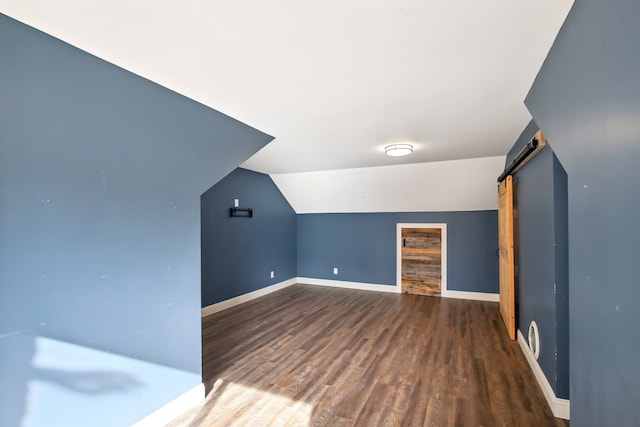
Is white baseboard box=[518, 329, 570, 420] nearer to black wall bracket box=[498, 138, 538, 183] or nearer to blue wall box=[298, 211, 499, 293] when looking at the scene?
black wall bracket box=[498, 138, 538, 183]

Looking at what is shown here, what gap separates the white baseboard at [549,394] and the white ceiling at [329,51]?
7.30 feet

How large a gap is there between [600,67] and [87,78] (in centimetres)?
239

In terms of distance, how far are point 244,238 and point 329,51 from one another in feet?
13.4

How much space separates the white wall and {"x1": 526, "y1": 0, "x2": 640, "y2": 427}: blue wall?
3265 mm

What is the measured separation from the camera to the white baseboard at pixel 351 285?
5988 millimetres

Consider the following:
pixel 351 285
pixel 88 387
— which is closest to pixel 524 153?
pixel 88 387

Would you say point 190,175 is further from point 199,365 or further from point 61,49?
point 199,365

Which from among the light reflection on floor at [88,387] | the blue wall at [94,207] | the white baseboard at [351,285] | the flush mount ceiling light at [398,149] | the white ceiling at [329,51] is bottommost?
the white baseboard at [351,285]

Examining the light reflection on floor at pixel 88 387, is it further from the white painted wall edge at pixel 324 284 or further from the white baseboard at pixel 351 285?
the white baseboard at pixel 351 285

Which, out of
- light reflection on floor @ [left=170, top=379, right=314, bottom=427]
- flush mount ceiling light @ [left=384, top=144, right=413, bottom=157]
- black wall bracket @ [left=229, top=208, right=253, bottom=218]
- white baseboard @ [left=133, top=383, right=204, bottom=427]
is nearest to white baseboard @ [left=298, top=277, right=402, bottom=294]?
black wall bracket @ [left=229, top=208, right=253, bottom=218]

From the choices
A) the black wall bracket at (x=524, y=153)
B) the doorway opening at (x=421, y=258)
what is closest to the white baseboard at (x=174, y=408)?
the black wall bracket at (x=524, y=153)

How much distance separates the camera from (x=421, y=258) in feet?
19.0

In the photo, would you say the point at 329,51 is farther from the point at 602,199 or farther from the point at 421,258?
the point at 421,258

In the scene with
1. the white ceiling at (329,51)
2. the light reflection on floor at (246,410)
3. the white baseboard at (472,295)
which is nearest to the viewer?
the white ceiling at (329,51)
